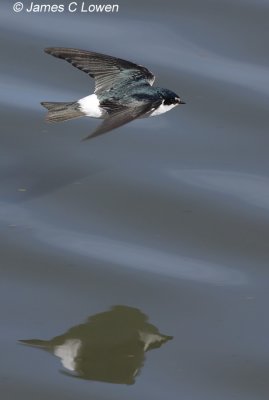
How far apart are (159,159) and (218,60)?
4.25ft

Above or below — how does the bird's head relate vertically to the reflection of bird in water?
above

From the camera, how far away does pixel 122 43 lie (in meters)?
8.98

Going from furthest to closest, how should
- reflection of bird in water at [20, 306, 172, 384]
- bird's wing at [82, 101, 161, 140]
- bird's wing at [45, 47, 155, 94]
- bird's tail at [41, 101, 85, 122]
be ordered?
bird's wing at [45, 47, 155, 94], bird's tail at [41, 101, 85, 122], bird's wing at [82, 101, 161, 140], reflection of bird in water at [20, 306, 172, 384]

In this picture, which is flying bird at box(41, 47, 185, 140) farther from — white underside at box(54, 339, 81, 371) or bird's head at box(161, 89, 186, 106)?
white underside at box(54, 339, 81, 371)

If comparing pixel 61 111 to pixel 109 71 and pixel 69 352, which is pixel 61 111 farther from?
pixel 69 352

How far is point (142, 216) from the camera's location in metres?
7.21

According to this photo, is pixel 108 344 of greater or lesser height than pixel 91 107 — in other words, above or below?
below

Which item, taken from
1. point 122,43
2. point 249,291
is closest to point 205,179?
point 249,291

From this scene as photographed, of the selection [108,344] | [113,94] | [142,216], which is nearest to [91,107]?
[113,94]

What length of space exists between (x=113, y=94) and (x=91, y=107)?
179mm

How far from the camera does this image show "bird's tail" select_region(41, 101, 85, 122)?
24.3 ft

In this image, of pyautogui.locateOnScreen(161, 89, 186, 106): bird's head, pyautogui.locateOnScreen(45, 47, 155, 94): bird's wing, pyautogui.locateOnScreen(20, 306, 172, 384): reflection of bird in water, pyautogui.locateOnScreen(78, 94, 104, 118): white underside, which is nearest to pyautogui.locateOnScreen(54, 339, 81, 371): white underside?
pyautogui.locateOnScreen(20, 306, 172, 384): reflection of bird in water

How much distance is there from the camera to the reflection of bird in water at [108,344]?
595cm

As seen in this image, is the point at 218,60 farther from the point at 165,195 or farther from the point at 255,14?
the point at 165,195
